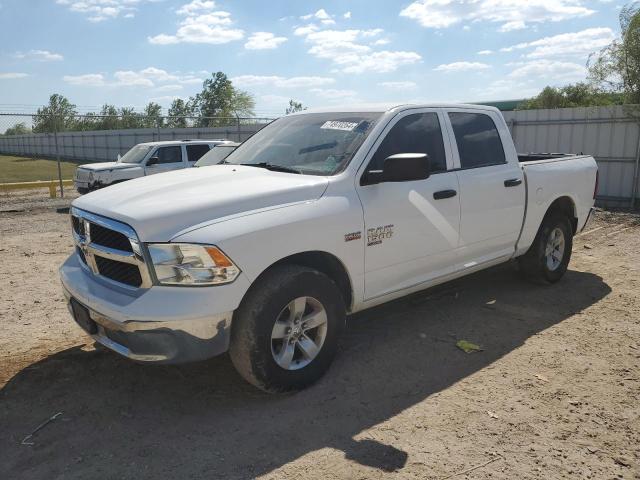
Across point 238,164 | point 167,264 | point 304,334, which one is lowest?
point 304,334

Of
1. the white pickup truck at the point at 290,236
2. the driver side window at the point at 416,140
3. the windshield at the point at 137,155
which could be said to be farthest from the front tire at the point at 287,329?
the windshield at the point at 137,155

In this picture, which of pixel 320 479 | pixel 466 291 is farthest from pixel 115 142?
pixel 320 479

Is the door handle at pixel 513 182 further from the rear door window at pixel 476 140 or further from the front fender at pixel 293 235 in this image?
the front fender at pixel 293 235

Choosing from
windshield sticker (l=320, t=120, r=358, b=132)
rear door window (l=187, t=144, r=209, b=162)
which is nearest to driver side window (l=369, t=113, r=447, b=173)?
windshield sticker (l=320, t=120, r=358, b=132)

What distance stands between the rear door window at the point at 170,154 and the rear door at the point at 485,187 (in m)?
10.8

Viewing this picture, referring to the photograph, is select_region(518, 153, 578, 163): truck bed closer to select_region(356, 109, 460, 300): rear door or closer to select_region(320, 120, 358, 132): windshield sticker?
select_region(356, 109, 460, 300): rear door

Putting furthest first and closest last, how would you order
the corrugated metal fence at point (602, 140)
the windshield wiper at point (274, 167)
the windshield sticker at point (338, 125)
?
the corrugated metal fence at point (602, 140) → the windshield sticker at point (338, 125) → the windshield wiper at point (274, 167)

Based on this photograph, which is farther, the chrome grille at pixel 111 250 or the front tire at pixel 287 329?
the front tire at pixel 287 329

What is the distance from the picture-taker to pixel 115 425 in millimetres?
3295

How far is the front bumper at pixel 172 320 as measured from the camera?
303 centimetres

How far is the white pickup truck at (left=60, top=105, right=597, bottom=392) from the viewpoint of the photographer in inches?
122

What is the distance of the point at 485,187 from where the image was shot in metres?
4.77

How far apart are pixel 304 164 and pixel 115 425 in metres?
2.16

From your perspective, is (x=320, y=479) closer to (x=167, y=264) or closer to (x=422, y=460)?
(x=422, y=460)
